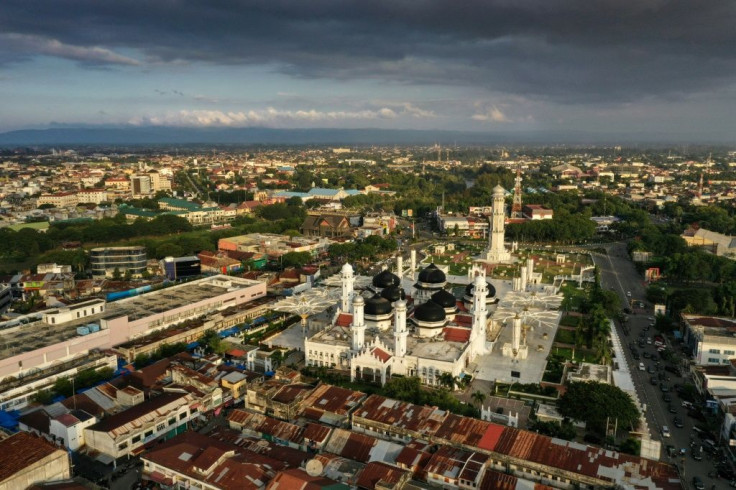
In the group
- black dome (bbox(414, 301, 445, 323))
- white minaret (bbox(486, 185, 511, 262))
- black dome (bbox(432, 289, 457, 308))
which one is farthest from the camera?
white minaret (bbox(486, 185, 511, 262))

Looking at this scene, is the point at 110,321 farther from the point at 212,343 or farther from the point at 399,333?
the point at 399,333

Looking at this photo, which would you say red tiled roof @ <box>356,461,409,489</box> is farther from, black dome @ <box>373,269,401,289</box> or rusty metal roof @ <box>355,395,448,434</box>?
black dome @ <box>373,269,401,289</box>

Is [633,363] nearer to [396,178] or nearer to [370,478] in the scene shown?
[370,478]

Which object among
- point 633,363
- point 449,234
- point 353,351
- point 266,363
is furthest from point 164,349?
point 449,234

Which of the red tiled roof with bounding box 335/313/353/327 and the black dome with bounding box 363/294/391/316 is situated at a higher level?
the black dome with bounding box 363/294/391/316

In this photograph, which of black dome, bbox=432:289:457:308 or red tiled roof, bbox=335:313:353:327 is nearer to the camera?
red tiled roof, bbox=335:313:353:327

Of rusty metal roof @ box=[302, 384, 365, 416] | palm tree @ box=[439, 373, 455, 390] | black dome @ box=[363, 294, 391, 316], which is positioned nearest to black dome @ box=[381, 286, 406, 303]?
black dome @ box=[363, 294, 391, 316]

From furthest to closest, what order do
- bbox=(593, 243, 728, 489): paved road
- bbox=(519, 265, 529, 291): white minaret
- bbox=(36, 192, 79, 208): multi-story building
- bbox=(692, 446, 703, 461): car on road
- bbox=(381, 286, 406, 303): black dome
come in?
bbox=(36, 192, 79, 208): multi-story building, bbox=(519, 265, 529, 291): white minaret, bbox=(381, 286, 406, 303): black dome, bbox=(692, 446, 703, 461): car on road, bbox=(593, 243, 728, 489): paved road
